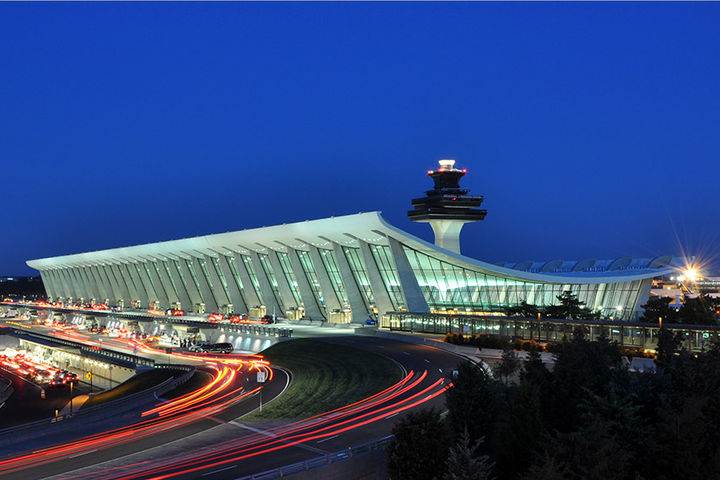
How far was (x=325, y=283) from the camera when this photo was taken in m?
78.3

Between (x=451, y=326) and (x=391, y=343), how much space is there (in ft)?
20.5

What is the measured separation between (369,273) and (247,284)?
29485mm

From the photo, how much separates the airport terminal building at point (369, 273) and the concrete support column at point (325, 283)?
0.38ft

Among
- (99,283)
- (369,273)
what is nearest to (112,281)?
(99,283)

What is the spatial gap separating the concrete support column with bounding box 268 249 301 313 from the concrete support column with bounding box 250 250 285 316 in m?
2.63

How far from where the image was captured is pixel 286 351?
53.7 meters

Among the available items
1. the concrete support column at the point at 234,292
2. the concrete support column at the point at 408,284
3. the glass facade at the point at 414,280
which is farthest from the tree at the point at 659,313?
the concrete support column at the point at 234,292

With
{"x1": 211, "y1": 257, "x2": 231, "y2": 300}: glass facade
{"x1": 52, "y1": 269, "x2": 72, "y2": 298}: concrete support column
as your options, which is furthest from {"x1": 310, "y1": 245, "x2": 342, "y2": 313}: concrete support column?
{"x1": 52, "y1": 269, "x2": 72, "y2": 298}: concrete support column

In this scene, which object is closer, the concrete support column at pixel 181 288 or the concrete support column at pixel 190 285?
the concrete support column at pixel 190 285

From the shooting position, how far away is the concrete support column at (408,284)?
6688 centimetres

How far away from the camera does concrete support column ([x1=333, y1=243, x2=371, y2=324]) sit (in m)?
73.9

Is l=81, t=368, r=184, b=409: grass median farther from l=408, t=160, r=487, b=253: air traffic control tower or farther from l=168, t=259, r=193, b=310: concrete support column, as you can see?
l=168, t=259, r=193, b=310: concrete support column

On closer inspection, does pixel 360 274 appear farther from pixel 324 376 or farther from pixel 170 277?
pixel 170 277

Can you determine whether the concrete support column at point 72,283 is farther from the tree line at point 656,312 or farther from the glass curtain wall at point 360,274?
the tree line at point 656,312
